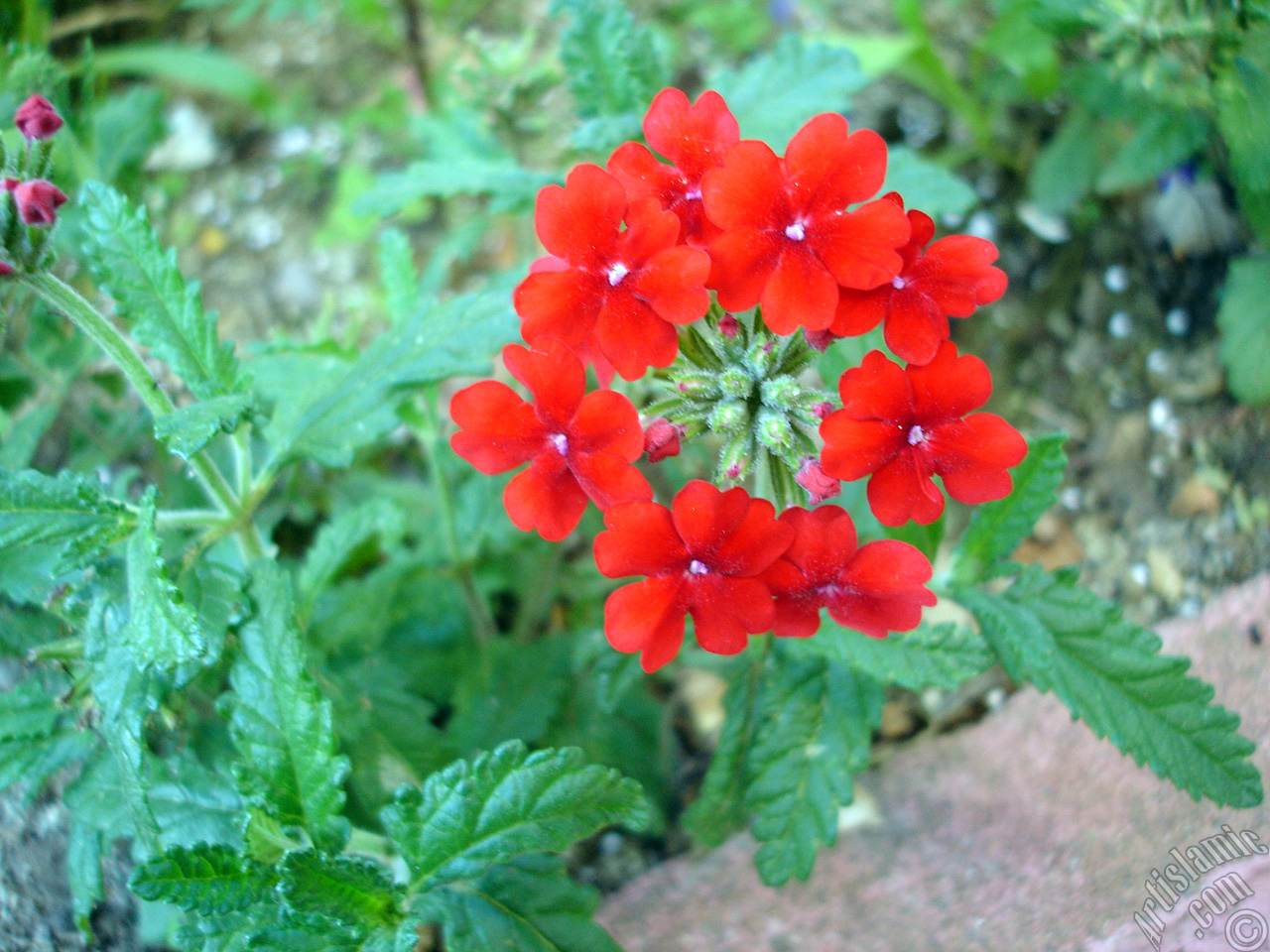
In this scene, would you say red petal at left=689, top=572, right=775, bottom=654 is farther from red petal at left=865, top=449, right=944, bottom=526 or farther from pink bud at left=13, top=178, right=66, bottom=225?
pink bud at left=13, top=178, right=66, bottom=225

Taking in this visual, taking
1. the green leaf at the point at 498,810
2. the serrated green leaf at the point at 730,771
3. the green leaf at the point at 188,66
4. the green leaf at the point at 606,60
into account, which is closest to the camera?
the green leaf at the point at 498,810

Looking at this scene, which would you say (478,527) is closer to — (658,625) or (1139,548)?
(658,625)

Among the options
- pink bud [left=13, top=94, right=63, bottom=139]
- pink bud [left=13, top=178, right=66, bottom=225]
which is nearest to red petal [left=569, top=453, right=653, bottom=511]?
pink bud [left=13, top=178, right=66, bottom=225]

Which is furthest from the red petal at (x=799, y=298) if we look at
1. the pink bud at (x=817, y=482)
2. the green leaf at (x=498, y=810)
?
the green leaf at (x=498, y=810)

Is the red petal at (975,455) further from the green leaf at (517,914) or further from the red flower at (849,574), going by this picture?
the green leaf at (517,914)

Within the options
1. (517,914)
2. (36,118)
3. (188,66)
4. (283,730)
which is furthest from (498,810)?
(188,66)

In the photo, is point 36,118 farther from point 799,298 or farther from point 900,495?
point 900,495
